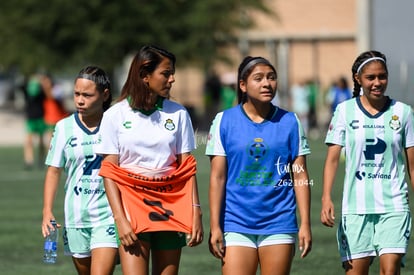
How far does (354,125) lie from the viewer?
29.1ft

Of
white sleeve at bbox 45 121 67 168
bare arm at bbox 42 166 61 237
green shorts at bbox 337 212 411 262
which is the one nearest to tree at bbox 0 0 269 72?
white sleeve at bbox 45 121 67 168

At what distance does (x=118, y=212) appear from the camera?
8031 mm

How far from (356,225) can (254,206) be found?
110cm

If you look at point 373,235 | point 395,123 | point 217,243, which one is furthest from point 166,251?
point 395,123

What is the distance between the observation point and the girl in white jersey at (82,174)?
904cm

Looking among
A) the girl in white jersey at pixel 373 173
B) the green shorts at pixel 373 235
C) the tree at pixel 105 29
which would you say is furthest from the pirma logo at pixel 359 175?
the tree at pixel 105 29

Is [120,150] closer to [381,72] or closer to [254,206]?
[254,206]

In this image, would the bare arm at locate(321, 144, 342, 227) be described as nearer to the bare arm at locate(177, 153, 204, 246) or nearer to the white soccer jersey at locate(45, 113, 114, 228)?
the bare arm at locate(177, 153, 204, 246)

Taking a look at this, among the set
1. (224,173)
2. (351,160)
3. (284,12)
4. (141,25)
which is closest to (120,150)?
(224,173)

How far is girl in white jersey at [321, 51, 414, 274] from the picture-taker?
8.76 m

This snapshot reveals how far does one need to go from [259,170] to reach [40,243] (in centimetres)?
740

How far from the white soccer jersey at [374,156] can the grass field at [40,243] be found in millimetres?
1485

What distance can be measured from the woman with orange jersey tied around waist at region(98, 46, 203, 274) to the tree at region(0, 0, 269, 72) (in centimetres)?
3877

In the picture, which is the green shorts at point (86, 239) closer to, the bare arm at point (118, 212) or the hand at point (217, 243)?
the bare arm at point (118, 212)
